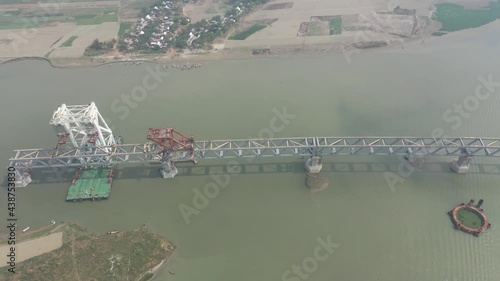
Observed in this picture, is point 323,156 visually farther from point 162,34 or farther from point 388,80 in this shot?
point 162,34

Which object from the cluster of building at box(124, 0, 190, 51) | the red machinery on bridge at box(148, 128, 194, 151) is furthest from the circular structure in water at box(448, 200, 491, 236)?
the cluster of building at box(124, 0, 190, 51)

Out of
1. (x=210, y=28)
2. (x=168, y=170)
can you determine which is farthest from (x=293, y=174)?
(x=210, y=28)

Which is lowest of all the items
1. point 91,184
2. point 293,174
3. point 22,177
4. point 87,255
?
point 87,255

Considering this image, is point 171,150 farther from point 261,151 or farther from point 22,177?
point 22,177

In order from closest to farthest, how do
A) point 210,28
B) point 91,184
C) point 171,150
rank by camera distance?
point 171,150
point 91,184
point 210,28

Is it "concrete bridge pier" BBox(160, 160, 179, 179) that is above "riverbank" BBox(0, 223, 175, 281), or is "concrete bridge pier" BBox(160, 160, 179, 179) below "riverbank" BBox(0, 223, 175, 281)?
above

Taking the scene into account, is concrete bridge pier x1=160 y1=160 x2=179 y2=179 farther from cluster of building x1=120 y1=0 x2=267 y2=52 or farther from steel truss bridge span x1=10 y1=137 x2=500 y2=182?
cluster of building x1=120 y1=0 x2=267 y2=52

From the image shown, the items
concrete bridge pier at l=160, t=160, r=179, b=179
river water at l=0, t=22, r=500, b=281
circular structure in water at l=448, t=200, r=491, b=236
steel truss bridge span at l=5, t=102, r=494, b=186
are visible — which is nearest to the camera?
river water at l=0, t=22, r=500, b=281
